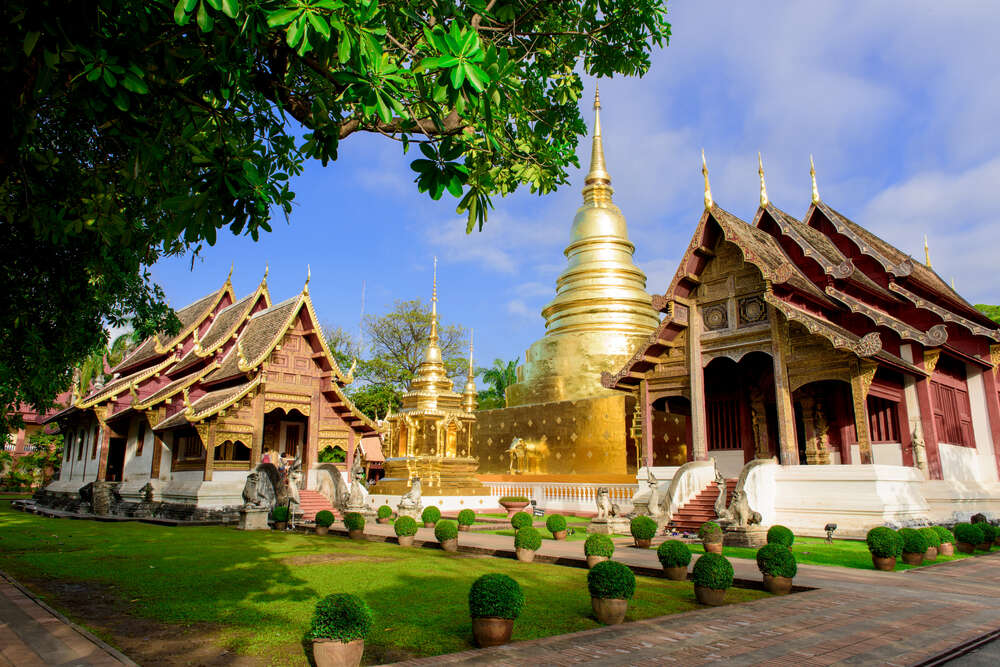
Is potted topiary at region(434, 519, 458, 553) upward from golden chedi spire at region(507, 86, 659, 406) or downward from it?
downward

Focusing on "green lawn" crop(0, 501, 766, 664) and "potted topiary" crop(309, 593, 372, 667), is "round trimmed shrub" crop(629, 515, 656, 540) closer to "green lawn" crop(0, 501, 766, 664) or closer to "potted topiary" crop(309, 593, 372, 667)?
"green lawn" crop(0, 501, 766, 664)

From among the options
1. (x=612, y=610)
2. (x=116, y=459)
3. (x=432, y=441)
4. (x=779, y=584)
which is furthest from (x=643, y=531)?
(x=116, y=459)

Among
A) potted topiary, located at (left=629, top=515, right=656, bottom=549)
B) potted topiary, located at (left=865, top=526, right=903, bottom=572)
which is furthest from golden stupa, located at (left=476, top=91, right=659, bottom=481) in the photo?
potted topiary, located at (left=865, top=526, right=903, bottom=572)

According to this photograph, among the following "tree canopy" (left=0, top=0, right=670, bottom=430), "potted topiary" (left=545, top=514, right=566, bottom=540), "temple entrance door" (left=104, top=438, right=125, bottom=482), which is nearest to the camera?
"tree canopy" (left=0, top=0, right=670, bottom=430)

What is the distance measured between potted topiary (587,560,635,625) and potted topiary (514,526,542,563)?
13.8ft

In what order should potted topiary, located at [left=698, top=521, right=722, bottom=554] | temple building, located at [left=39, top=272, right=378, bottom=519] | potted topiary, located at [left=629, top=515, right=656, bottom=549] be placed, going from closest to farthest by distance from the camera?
potted topiary, located at [left=698, top=521, right=722, bottom=554], potted topiary, located at [left=629, top=515, right=656, bottom=549], temple building, located at [left=39, top=272, right=378, bottom=519]

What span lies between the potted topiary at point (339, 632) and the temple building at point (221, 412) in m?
13.7

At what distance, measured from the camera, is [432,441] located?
2547 cm

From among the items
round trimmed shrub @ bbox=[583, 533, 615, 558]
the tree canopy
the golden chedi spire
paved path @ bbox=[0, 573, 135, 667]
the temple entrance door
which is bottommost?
paved path @ bbox=[0, 573, 135, 667]

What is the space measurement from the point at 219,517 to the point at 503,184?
583 inches

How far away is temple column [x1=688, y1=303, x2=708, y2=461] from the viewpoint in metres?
16.3

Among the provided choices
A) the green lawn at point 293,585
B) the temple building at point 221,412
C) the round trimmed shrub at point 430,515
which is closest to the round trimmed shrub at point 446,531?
the green lawn at point 293,585

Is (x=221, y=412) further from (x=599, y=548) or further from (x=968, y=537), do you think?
(x=968, y=537)

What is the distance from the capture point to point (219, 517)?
17.5 m
